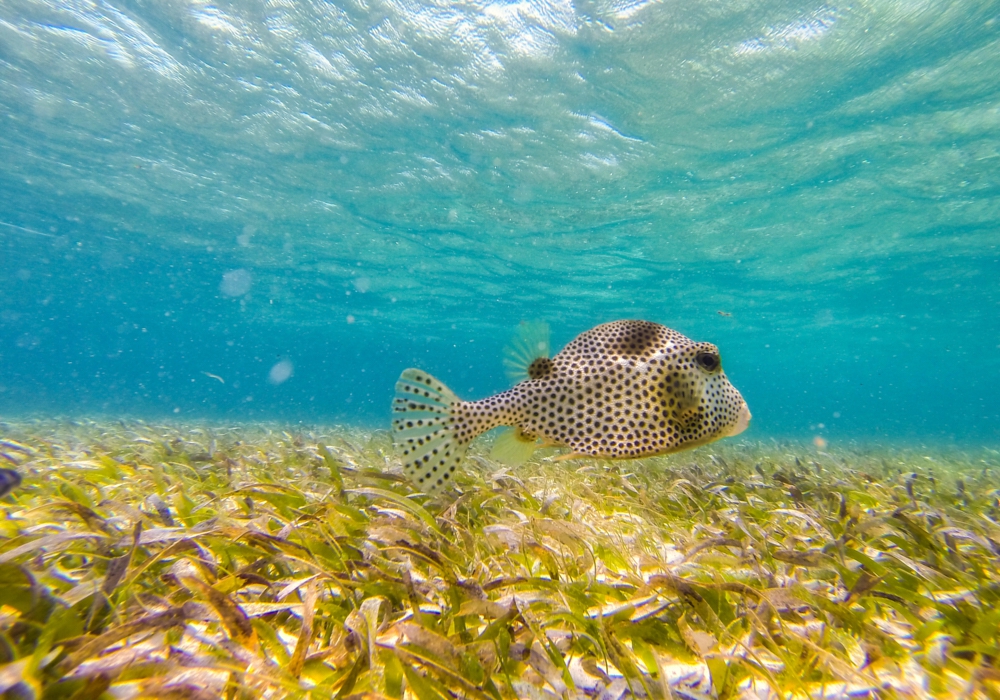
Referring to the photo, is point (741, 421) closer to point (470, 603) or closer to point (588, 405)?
point (588, 405)

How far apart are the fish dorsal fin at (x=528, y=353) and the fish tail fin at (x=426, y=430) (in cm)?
45

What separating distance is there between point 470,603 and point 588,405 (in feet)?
4.51

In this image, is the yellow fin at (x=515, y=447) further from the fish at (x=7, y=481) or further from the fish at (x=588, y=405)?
the fish at (x=7, y=481)

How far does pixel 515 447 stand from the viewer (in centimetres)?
301

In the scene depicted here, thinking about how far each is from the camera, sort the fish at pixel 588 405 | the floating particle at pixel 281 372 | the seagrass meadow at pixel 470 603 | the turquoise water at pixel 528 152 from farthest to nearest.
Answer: the floating particle at pixel 281 372 < the turquoise water at pixel 528 152 < the fish at pixel 588 405 < the seagrass meadow at pixel 470 603

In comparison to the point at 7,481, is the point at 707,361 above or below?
above

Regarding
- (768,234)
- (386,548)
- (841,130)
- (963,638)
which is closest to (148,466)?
(386,548)

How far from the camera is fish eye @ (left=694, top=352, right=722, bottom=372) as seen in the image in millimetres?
2928

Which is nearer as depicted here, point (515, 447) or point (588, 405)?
point (588, 405)

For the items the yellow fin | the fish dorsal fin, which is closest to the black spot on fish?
the fish dorsal fin

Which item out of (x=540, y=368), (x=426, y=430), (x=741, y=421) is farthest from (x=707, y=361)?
→ (x=426, y=430)

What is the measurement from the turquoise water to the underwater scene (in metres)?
0.13

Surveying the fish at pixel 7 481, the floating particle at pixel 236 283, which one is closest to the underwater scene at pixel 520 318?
the fish at pixel 7 481

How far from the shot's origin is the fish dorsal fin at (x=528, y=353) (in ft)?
10.2
